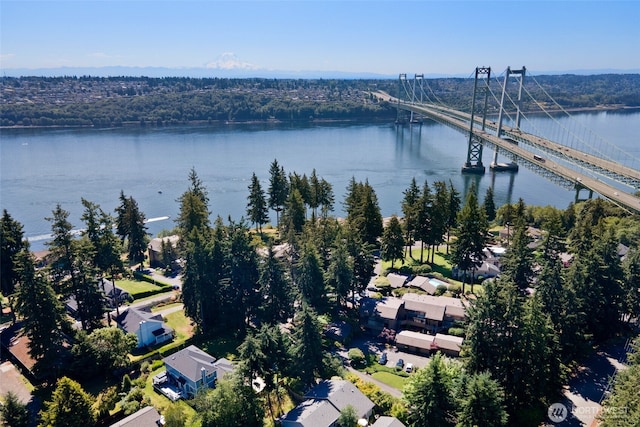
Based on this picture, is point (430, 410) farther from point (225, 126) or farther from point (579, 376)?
point (225, 126)

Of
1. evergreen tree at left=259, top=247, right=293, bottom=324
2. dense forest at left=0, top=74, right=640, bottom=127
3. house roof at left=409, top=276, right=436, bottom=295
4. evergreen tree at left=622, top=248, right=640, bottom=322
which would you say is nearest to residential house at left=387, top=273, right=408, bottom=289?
house roof at left=409, top=276, right=436, bottom=295

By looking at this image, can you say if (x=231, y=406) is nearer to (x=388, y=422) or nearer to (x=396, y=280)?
(x=388, y=422)

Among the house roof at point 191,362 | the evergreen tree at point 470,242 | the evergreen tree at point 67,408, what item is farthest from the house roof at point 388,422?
the evergreen tree at point 470,242

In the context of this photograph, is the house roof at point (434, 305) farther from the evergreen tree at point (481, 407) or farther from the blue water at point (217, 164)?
the blue water at point (217, 164)

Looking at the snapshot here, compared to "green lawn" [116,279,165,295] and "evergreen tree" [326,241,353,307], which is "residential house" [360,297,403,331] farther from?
"green lawn" [116,279,165,295]

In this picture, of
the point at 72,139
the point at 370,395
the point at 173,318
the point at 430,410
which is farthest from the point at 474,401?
the point at 72,139

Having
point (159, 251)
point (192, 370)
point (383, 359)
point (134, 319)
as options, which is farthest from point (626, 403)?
point (159, 251)
